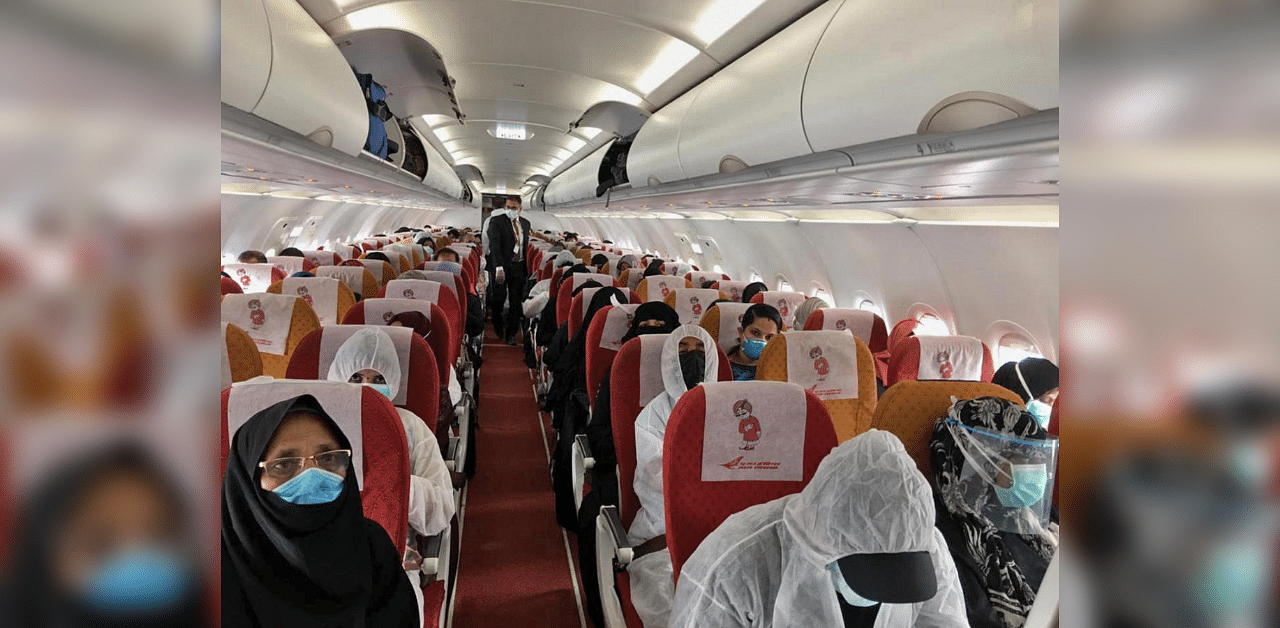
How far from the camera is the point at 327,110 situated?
3760mm

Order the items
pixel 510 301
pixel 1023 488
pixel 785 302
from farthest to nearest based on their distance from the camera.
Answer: pixel 510 301 → pixel 785 302 → pixel 1023 488

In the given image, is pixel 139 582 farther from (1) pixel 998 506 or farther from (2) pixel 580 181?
(2) pixel 580 181

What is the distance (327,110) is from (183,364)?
12.9 feet

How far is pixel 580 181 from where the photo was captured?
40.3 ft

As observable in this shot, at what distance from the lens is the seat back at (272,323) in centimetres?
472

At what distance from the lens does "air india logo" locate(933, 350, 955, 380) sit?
4.65m

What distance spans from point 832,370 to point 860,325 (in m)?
1.87

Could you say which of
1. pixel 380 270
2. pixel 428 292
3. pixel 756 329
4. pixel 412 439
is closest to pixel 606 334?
pixel 756 329

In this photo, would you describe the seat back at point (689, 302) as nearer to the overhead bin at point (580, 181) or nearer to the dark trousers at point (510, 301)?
the overhead bin at point (580, 181)

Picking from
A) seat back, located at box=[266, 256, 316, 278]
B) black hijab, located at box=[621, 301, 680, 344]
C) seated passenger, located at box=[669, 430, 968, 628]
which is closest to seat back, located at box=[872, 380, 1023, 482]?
seated passenger, located at box=[669, 430, 968, 628]

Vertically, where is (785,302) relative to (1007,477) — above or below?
above

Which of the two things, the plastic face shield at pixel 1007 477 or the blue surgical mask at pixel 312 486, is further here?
the plastic face shield at pixel 1007 477

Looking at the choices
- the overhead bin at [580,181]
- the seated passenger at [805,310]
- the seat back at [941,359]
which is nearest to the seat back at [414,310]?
the seat back at [941,359]

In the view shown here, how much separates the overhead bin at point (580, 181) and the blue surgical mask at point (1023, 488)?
316 inches
